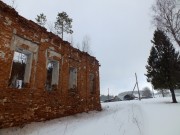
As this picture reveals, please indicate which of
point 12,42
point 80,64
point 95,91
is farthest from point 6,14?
point 95,91

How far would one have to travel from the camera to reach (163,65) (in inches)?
815

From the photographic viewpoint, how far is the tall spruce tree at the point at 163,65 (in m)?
19.7

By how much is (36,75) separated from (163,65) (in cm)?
1660

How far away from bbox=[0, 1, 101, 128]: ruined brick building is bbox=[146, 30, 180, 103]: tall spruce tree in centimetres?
1098

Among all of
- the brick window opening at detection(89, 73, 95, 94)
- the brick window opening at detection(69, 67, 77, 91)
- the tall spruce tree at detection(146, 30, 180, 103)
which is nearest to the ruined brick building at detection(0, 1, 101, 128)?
the brick window opening at detection(69, 67, 77, 91)

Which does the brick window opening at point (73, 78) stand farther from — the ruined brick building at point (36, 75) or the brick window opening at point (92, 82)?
the brick window opening at point (92, 82)

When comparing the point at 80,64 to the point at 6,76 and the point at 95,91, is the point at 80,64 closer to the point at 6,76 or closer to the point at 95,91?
the point at 95,91

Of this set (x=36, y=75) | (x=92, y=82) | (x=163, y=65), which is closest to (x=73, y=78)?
(x=92, y=82)

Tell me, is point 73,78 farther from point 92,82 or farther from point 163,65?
point 163,65

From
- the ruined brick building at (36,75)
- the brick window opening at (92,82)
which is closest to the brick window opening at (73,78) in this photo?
the ruined brick building at (36,75)

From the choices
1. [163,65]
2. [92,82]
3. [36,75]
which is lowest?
[36,75]

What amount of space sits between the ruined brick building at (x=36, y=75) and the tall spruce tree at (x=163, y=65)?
11.0 m

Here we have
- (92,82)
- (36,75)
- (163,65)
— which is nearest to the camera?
(36,75)

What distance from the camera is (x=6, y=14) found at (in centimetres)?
757
